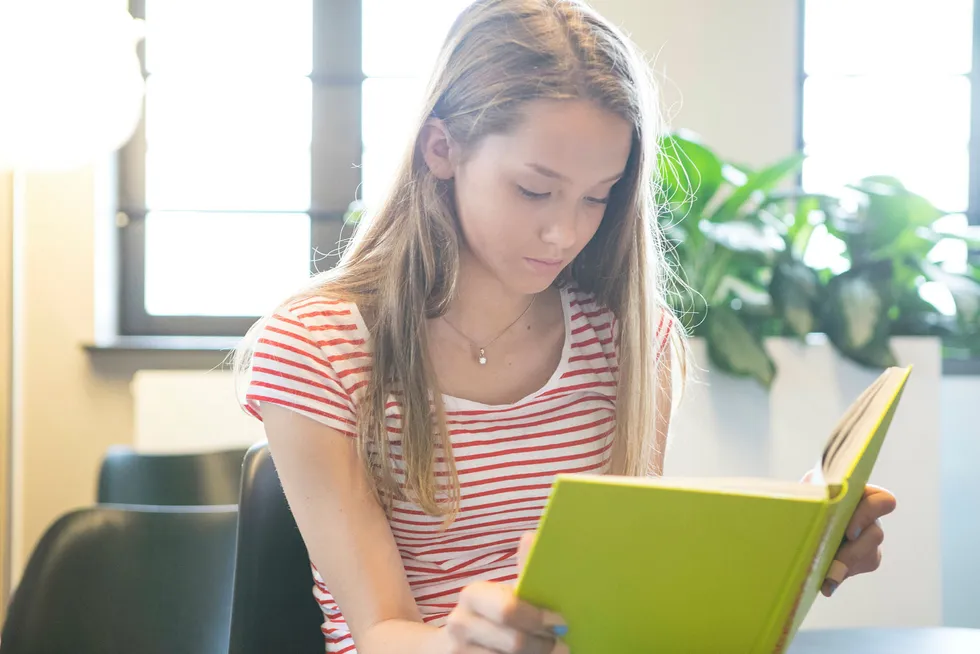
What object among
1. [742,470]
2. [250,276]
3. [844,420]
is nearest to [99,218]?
[250,276]

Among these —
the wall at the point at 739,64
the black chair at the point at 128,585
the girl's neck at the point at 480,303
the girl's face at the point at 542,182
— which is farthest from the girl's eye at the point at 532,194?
the wall at the point at 739,64

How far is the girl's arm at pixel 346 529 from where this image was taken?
89 cm

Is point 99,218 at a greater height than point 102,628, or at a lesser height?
greater

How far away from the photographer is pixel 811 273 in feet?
6.52

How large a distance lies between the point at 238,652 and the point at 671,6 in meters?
2.34

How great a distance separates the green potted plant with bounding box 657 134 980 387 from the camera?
A: 76.4 inches

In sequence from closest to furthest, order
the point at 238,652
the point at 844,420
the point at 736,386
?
the point at 844,420, the point at 238,652, the point at 736,386

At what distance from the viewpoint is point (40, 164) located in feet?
7.71

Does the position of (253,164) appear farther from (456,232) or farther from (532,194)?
(532,194)

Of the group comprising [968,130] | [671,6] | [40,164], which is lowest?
[40,164]

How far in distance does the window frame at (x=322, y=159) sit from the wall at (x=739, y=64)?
31.4 inches

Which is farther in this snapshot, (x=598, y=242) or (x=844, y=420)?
(x=598, y=242)

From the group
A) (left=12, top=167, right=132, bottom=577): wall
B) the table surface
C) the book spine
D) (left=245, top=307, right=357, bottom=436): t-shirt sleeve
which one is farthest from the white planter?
(left=12, top=167, right=132, bottom=577): wall

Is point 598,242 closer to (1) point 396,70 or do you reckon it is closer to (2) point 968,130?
(1) point 396,70
